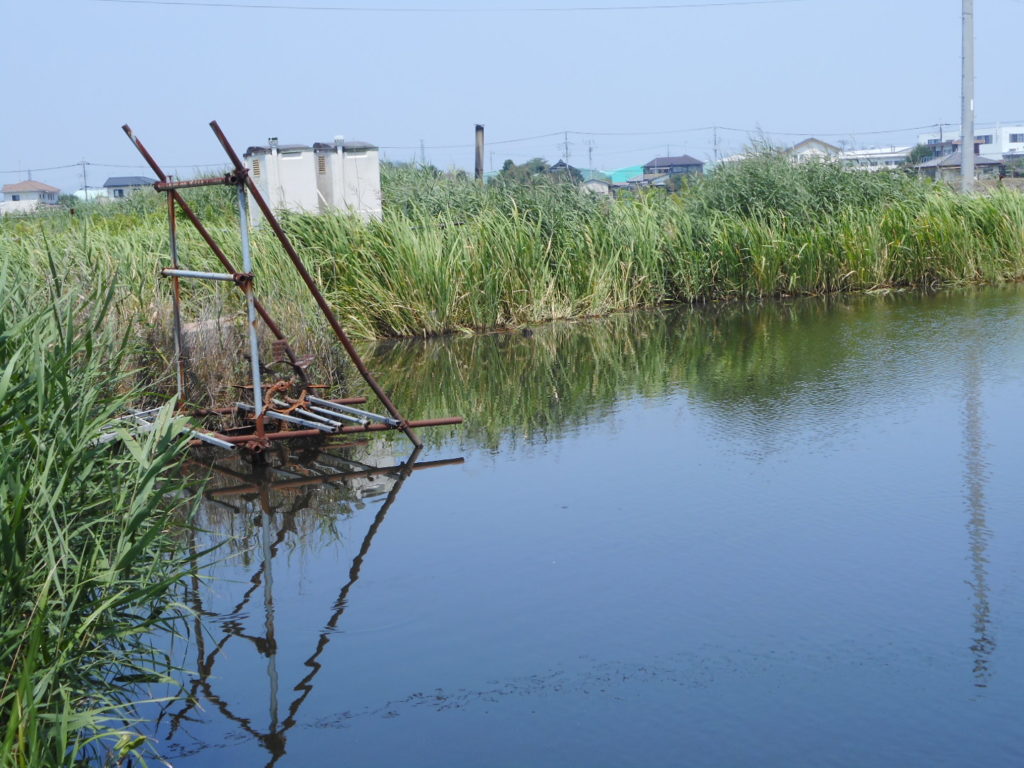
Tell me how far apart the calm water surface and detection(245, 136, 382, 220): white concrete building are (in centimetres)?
929

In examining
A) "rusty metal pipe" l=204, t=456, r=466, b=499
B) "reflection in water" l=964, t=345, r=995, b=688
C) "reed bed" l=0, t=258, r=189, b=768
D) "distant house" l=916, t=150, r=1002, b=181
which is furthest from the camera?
"distant house" l=916, t=150, r=1002, b=181

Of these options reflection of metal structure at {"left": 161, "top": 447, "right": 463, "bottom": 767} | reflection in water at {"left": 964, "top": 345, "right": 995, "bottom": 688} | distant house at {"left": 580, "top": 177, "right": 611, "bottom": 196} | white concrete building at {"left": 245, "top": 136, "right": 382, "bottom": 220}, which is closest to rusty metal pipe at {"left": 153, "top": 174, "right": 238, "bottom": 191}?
reflection of metal structure at {"left": 161, "top": 447, "right": 463, "bottom": 767}

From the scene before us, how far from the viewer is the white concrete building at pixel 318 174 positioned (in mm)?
18812

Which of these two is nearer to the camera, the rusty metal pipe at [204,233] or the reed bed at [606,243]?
the rusty metal pipe at [204,233]

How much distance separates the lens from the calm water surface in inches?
174

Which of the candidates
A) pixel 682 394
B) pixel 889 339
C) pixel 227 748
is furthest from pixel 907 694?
pixel 889 339

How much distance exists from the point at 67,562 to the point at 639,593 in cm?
285

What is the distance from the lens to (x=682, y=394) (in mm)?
11195

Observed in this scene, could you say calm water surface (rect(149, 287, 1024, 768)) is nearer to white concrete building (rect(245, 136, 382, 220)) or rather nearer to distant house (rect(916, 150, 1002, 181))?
white concrete building (rect(245, 136, 382, 220))

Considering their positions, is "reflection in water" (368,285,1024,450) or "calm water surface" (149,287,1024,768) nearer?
"calm water surface" (149,287,1024,768)

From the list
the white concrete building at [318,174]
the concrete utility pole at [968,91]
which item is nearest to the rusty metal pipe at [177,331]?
the white concrete building at [318,174]

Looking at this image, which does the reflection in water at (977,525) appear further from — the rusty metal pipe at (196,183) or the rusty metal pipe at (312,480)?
the rusty metal pipe at (196,183)

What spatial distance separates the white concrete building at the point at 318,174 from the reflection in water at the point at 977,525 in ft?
35.4

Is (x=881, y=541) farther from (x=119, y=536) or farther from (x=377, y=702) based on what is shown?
(x=119, y=536)
